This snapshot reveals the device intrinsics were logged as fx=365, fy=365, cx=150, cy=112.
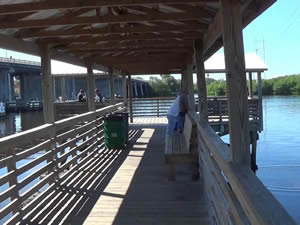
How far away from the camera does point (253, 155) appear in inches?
476

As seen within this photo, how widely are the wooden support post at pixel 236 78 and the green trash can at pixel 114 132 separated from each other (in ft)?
18.9

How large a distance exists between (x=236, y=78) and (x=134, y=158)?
524 centimetres

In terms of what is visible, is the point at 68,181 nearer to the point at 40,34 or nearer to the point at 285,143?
the point at 40,34

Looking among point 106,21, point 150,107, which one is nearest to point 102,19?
point 106,21

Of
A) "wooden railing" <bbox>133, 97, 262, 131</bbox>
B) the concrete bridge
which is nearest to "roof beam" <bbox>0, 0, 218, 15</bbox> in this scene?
"wooden railing" <bbox>133, 97, 262, 131</bbox>

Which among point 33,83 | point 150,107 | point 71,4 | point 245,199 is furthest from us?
point 33,83

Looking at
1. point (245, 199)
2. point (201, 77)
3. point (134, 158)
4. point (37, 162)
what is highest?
point (201, 77)

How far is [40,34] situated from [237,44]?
3.13 m

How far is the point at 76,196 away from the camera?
4957 mm

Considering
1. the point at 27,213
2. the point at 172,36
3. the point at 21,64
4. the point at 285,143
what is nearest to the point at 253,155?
the point at 285,143

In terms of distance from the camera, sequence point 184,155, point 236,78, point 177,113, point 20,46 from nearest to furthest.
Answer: point 236,78, point 20,46, point 184,155, point 177,113

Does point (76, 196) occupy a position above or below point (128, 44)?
below

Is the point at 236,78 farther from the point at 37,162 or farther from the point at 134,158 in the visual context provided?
the point at 134,158

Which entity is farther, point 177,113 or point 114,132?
point 114,132
